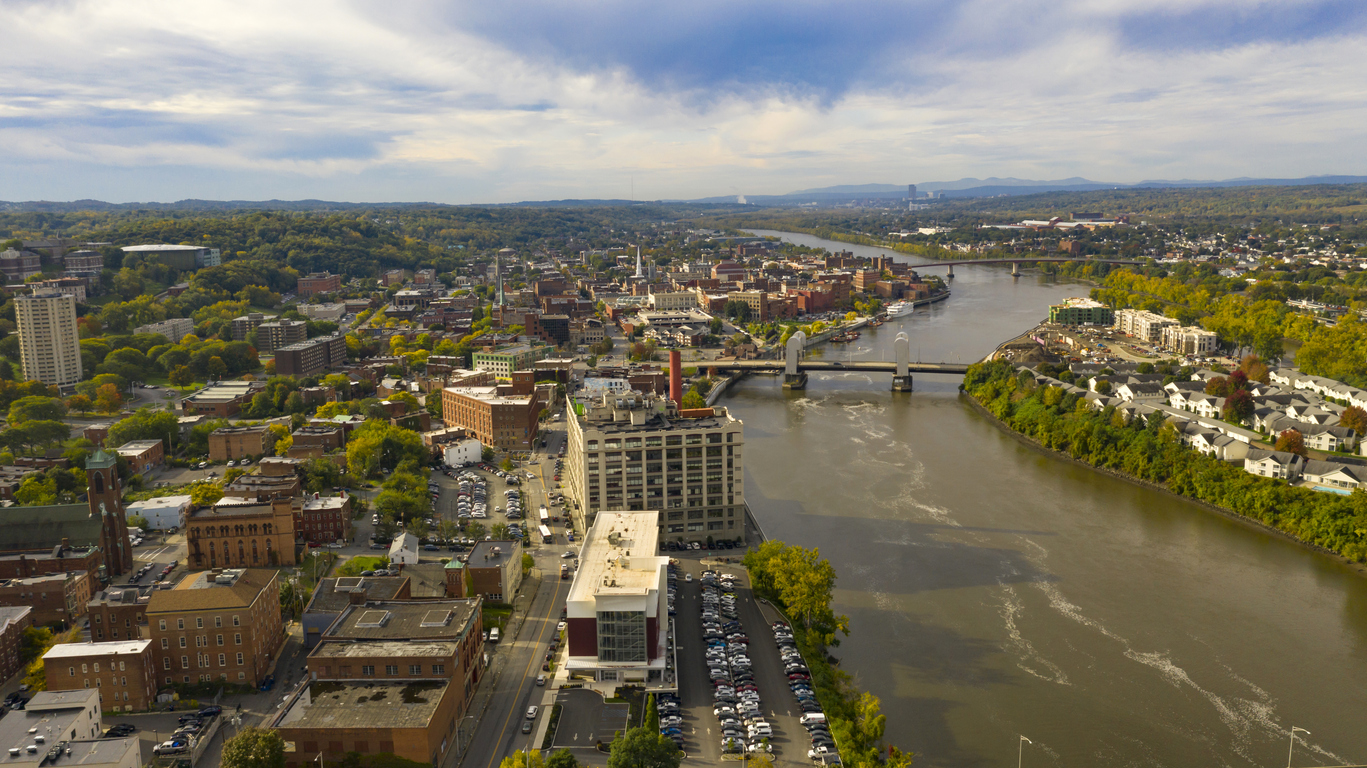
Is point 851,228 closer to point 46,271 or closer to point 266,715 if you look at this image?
point 46,271

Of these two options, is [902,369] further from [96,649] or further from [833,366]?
[96,649]

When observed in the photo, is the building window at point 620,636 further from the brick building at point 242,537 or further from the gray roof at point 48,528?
the gray roof at point 48,528

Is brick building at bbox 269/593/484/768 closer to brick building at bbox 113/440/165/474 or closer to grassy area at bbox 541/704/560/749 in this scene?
grassy area at bbox 541/704/560/749

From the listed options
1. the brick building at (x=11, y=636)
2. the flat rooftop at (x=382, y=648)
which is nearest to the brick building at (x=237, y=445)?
the brick building at (x=11, y=636)

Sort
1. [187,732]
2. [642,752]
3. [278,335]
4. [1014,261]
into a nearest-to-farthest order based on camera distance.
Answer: [642,752]
[187,732]
[278,335]
[1014,261]

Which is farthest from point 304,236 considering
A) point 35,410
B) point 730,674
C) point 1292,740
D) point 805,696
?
point 1292,740

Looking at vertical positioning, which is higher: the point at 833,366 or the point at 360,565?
the point at 833,366

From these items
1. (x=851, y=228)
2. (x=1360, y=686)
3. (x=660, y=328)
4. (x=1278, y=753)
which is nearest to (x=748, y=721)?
(x=1278, y=753)
